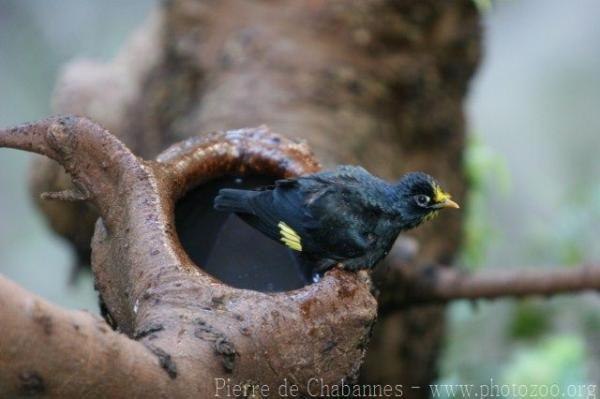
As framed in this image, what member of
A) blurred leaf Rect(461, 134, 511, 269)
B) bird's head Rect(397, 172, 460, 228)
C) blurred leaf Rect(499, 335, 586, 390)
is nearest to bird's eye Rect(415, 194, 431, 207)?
bird's head Rect(397, 172, 460, 228)

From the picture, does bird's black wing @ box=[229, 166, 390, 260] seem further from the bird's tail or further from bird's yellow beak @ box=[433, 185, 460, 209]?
bird's yellow beak @ box=[433, 185, 460, 209]

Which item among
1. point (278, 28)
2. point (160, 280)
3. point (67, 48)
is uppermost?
point (67, 48)

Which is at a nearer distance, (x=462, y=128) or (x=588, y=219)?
(x=462, y=128)

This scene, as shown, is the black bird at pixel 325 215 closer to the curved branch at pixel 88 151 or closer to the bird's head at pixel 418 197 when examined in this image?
the bird's head at pixel 418 197

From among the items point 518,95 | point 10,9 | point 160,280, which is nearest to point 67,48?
point 10,9

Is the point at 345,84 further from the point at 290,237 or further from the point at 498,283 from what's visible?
the point at 290,237

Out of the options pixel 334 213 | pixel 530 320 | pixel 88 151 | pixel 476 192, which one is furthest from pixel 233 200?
pixel 530 320

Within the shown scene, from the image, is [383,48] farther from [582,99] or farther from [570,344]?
[582,99]
